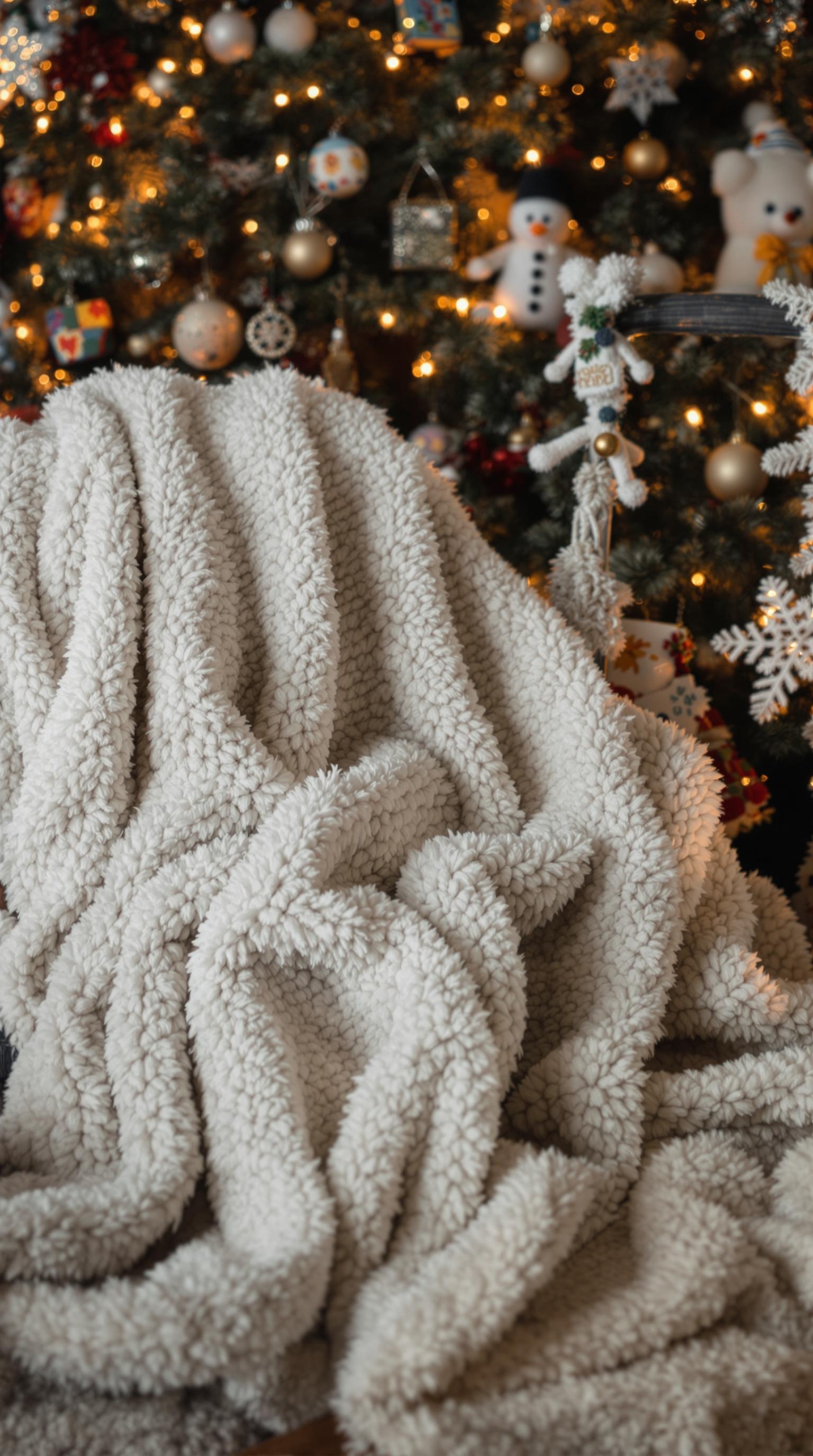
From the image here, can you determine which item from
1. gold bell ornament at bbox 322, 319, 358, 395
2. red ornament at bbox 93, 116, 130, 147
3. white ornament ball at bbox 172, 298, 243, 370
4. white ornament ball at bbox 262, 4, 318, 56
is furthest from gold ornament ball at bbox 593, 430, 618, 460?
red ornament at bbox 93, 116, 130, 147

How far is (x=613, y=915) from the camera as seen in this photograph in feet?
2.43

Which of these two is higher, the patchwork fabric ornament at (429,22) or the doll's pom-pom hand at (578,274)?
the patchwork fabric ornament at (429,22)

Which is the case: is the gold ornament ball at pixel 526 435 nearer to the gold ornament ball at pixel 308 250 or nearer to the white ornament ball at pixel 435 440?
the white ornament ball at pixel 435 440

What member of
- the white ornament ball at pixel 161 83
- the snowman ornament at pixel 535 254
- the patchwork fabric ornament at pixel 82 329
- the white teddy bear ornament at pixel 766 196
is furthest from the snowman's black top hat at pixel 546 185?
the patchwork fabric ornament at pixel 82 329

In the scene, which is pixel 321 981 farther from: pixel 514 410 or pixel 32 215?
pixel 32 215

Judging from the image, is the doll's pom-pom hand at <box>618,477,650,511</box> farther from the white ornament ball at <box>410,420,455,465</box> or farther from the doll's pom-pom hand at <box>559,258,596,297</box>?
the white ornament ball at <box>410,420,455,465</box>

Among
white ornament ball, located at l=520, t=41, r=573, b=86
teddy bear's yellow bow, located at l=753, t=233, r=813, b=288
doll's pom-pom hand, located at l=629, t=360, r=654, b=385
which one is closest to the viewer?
doll's pom-pom hand, located at l=629, t=360, r=654, b=385

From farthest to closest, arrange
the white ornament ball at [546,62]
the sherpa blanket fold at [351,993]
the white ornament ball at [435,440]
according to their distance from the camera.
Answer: the white ornament ball at [435,440], the white ornament ball at [546,62], the sherpa blanket fold at [351,993]

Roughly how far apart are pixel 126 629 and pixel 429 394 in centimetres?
104

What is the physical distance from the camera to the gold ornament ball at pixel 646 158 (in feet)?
5.04

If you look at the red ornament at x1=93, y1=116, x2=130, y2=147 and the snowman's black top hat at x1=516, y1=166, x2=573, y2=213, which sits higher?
the snowman's black top hat at x1=516, y1=166, x2=573, y2=213

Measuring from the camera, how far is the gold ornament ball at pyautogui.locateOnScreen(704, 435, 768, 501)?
1381 millimetres

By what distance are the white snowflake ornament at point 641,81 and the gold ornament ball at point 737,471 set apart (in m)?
0.56

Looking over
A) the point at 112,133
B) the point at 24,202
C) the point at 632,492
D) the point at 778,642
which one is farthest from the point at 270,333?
the point at 778,642
